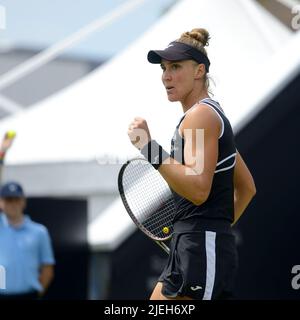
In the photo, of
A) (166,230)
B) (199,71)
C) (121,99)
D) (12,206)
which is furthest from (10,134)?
(199,71)

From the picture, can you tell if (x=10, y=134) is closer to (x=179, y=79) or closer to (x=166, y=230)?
(x=166, y=230)

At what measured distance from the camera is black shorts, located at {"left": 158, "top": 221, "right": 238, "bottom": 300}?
3.39m

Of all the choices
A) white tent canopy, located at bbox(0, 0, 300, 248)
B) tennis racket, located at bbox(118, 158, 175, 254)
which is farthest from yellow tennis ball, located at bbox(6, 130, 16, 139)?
tennis racket, located at bbox(118, 158, 175, 254)

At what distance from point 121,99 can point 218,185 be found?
4.71m

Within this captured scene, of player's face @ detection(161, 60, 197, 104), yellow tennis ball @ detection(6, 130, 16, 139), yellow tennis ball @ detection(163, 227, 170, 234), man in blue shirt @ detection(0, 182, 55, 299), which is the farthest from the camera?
yellow tennis ball @ detection(6, 130, 16, 139)

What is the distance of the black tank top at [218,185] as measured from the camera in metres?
3.40

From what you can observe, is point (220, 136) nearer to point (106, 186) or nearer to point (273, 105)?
point (273, 105)

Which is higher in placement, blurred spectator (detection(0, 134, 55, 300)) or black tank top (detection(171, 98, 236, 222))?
black tank top (detection(171, 98, 236, 222))

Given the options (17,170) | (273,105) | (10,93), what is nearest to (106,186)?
(17,170)

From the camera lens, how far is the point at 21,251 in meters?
6.09

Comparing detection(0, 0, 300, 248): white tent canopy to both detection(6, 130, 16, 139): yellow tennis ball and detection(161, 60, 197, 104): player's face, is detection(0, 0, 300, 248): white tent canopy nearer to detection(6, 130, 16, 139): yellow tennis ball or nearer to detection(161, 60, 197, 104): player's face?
detection(6, 130, 16, 139): yellow tennis ball

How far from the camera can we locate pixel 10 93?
9477mm

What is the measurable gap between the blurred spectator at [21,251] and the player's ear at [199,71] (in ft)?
9.15

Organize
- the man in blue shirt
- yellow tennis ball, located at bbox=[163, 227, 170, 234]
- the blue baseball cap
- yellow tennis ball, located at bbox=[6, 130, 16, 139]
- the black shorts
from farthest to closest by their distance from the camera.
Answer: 1. yellow tennis ball, located at bbox=[6, 130, 16, 139]
2. the blue baseball cap
3. the man in blue shirt
4. yellow tennis ball, located at bbox=[163, 227, 170, 234]
5. the black shorts
